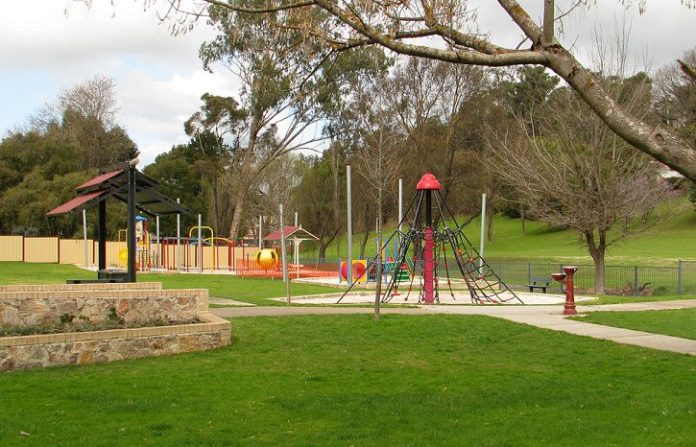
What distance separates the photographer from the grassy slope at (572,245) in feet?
162

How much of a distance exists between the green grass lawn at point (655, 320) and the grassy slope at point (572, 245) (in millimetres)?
25037

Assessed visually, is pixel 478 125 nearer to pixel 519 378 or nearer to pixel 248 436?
pixel 519 378

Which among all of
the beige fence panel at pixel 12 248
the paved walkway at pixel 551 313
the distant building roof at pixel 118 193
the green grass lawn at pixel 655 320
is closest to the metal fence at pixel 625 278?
the paved walkway at pixel 551 313

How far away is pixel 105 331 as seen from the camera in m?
10.5

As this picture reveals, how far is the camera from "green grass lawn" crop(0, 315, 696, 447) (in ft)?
21.9

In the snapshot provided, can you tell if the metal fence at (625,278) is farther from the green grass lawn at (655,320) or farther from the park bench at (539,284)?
the green grass lawn at (655,320)

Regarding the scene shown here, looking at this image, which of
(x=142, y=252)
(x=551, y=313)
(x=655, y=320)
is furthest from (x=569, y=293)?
(x=142, y=252)

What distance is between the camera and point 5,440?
6.48 metres

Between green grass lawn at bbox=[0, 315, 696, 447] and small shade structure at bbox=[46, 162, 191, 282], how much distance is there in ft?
11.8

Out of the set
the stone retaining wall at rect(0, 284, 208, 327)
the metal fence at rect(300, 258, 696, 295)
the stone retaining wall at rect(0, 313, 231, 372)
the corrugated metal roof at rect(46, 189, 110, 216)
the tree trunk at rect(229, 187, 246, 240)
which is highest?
the tree trunk at rect(229, 187, 246, 240)

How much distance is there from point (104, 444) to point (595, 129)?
26.6 m

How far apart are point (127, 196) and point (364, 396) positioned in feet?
27.7

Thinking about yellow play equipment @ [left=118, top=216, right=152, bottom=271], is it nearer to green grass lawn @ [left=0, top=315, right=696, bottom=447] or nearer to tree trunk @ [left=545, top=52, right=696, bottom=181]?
green grass lawn @ [left=0, top=315, right=696, bottom=447]

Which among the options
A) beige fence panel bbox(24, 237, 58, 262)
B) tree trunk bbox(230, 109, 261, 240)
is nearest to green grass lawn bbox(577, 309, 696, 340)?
beige fence panel bbox(24, 237, 58, 262)
